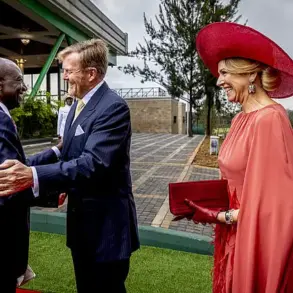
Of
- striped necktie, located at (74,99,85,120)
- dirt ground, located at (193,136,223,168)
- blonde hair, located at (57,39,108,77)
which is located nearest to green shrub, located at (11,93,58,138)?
dirt ground, located at (193,136,223,168)

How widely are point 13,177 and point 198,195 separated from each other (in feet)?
2.66

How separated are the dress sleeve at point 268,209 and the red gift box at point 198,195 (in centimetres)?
27

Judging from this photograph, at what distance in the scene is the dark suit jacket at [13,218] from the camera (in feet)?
5.37

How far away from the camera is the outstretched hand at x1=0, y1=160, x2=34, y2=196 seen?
60.2 inches

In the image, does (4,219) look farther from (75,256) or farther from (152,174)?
(152,174)

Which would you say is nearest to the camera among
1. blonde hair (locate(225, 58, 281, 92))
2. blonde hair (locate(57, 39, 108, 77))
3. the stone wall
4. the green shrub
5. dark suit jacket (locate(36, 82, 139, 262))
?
blonde hair (locate(225, 58, 281, 92))

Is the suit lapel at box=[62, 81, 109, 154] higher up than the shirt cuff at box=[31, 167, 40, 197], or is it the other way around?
the suit lapel at box=[62, 81, 109, 154]

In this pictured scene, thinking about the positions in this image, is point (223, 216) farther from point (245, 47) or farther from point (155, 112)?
point (155, 112)

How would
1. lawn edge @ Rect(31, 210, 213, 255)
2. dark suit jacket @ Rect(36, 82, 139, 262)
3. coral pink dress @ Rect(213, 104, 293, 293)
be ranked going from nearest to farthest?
coral pink dress @ Rect(213, 104, 293, 293) < dark suit jacket @ Rect(36, 82, 139, 262) < lawn edge @ Rect(31, 210, 213, 255)

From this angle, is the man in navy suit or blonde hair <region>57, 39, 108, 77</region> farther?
blonde hair <region>57, 39, 108, 77</region>

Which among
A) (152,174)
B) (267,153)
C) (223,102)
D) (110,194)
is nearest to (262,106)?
(267,153)

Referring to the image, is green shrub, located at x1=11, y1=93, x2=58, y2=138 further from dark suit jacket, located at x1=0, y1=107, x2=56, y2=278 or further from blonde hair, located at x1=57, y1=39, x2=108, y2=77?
dark suit jacket, located at x1=0, y1=107, x2=56, y2=278

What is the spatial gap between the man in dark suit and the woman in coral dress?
877 mm

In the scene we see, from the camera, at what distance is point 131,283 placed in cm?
334
